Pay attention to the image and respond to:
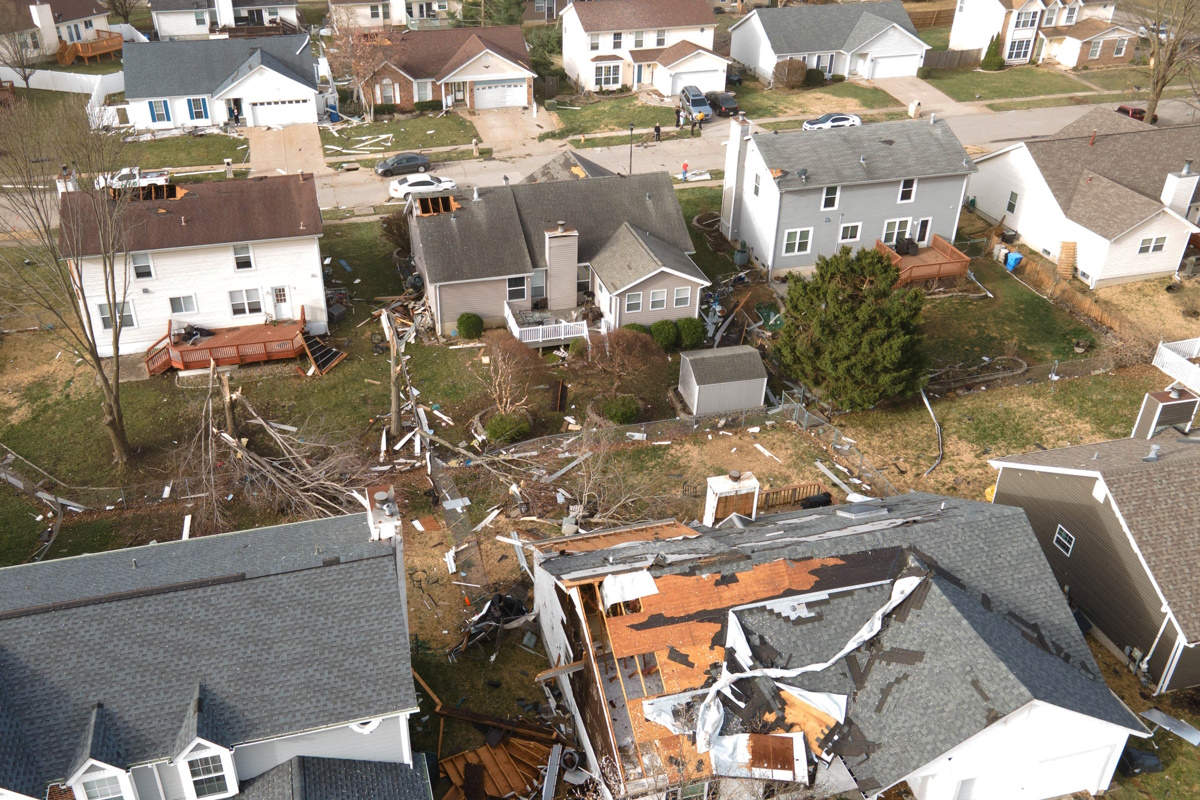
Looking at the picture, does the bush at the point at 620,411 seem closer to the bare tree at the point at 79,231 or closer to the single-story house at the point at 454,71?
the bare tree at the point at 79,231

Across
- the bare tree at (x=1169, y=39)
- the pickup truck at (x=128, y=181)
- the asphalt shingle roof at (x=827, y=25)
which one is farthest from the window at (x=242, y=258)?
the bare tree at (x=1169, y=39)

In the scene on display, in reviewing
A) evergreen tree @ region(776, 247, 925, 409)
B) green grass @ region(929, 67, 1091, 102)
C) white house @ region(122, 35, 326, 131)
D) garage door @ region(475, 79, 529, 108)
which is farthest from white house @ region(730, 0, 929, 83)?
evergreen tree @ region(776, 247, 925, 409)

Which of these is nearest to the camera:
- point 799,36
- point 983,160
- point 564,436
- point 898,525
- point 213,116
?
point 898,525

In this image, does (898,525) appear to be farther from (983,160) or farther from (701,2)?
(701,2)

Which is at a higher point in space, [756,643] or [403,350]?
[756,643]

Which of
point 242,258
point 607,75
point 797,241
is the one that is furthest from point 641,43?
point 242,258

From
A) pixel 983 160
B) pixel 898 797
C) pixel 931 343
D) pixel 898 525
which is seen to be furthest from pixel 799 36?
pixel 898 797
